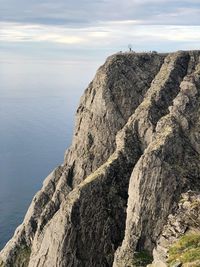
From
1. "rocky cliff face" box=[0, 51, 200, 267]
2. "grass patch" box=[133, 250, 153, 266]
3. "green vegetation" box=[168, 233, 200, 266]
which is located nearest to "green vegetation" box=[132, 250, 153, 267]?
"grass patch" box=[133, 250, 153, 266]

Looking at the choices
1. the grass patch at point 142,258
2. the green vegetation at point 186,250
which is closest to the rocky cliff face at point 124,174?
the grass patch at point 142,258

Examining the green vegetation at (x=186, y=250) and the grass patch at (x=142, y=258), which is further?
the grass patch at (x=142, y=258)

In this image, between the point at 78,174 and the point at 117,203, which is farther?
the point at 78,174

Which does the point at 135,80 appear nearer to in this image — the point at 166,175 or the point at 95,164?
the point at 95,164

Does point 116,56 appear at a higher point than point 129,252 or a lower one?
higher

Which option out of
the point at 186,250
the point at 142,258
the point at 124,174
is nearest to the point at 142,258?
the point at 142,258

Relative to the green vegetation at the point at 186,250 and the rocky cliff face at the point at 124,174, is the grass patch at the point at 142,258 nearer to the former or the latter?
the rocky cliff face at the point at 124,174

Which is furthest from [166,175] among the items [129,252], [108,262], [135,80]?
[135,80]
